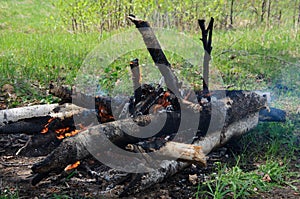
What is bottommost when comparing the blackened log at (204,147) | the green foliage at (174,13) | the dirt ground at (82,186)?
the dirt ground at (82,186)

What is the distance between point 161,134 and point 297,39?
5.92 meters

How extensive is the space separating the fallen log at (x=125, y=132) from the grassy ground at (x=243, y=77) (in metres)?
0.33

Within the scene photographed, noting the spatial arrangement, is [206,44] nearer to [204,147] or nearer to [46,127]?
[204,147]

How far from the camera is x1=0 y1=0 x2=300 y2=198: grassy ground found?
3348 mm

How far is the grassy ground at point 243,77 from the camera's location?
11.0 feet

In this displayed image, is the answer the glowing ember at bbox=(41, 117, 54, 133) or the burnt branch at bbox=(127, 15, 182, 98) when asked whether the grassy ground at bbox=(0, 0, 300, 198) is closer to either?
the burnt branch at bbox=(127, 15, 182, 98)

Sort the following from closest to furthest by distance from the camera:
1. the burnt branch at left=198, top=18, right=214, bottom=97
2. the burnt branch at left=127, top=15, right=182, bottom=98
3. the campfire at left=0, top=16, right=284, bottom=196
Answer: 1. the campfire at left=0, top=16, right=284, bottom=196
2. the burnt branch at left=127, top=15, right=182, bottom=98
3. the burnt branch at left=198, top=18, right=214, bottom=97

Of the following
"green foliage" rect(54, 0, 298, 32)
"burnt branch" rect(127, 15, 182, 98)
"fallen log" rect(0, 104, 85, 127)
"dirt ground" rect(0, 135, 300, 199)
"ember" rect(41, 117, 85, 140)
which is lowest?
"dirt ground" rect(0, 135, 300, 199)

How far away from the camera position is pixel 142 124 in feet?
11.1

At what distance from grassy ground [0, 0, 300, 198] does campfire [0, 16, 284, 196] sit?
293 millimetres

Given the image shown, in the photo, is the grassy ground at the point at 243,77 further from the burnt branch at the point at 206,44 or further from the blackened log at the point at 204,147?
the burnt branch at the point at 206,44

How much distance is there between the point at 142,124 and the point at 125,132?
19cm

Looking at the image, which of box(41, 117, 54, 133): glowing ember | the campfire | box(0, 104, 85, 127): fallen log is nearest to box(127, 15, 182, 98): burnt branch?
the campfire

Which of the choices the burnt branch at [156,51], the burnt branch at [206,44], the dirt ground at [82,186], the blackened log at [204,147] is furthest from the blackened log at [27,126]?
the burnt branch at [206,44]
